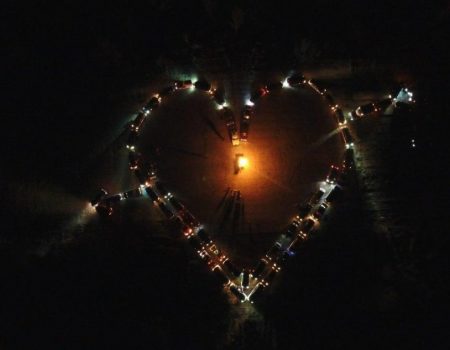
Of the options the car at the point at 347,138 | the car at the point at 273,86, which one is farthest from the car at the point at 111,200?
the car at the point at 347,138

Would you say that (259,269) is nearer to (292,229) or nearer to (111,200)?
(292,229)

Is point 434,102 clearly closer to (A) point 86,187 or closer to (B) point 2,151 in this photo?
(A) point 86,187

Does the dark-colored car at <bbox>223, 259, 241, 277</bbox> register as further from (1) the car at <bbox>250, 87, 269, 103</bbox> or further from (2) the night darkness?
(1) the car at <bbox>250, 87, 269, 103</bbox>

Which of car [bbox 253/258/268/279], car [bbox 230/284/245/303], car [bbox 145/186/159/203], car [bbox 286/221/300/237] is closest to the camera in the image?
car [bbox 230/284/245/303]

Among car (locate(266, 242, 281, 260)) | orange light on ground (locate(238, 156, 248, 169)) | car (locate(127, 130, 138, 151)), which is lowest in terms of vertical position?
car (locate(266, 242, 281, 260))

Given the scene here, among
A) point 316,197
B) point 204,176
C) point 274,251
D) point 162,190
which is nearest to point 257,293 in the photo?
point 274,251

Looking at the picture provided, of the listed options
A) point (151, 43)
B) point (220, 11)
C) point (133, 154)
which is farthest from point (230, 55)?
point (133, 154)

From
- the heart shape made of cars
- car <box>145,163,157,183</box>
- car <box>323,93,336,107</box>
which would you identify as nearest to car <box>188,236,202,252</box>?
the heart shape made of cars
